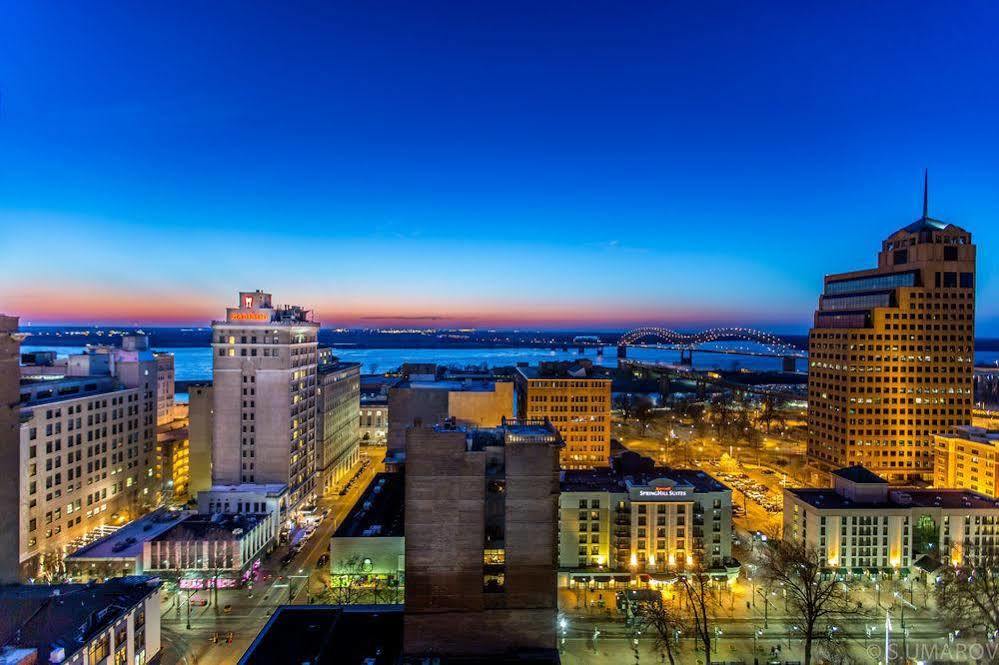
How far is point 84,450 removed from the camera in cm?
5628

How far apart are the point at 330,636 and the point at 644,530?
28.3 metres

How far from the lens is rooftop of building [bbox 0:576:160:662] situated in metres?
27.3

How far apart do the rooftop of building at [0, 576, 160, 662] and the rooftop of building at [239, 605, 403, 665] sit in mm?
7096

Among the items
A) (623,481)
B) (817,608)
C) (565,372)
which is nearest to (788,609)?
(817,608)

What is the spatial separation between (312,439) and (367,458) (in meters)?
29.8

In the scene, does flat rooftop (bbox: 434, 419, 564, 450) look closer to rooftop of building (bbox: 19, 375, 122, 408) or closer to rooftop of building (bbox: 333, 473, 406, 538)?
rooftop of building (bbox: 333, 473, 406, 538)

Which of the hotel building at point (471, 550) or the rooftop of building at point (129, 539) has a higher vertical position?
the hotel building at point (471, 550)

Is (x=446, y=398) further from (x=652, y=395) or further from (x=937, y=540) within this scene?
(x=652, y=395)

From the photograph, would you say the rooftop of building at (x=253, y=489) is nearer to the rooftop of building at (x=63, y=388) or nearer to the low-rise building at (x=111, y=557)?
the low-rise building at (x=111, y=557)

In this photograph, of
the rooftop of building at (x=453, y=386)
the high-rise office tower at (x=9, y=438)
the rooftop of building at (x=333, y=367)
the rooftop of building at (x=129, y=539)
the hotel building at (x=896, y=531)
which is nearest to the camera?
the high-rise office tower at (x=9, y=438)

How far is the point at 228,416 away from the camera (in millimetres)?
61000

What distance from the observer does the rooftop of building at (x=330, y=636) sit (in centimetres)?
2936

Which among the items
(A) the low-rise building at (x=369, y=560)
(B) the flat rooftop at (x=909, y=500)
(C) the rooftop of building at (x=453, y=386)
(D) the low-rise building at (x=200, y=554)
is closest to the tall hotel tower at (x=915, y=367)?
(B) the flat rooftop at (x=909, y=500)

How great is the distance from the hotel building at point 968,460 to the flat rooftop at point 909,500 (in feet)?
41.4
